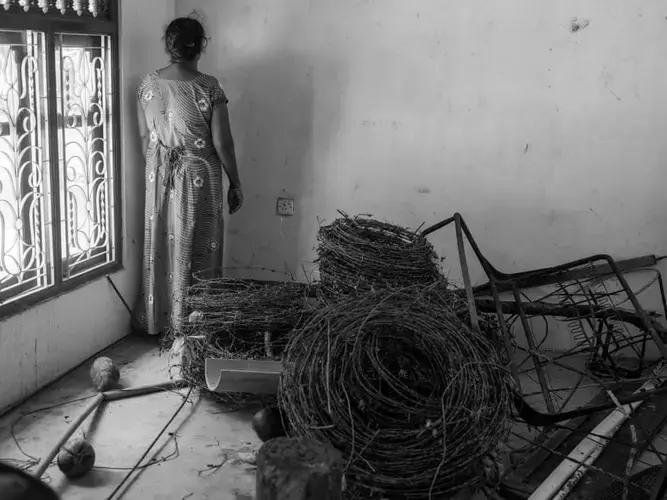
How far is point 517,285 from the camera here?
13.9 feet

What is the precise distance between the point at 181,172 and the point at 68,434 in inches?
63.5

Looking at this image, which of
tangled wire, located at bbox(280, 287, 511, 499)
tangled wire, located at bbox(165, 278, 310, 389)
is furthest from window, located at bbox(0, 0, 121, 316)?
tangled wire, located at bbox(280, 287, 511, 499)

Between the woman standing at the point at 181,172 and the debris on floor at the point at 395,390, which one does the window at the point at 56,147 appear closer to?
the woman standing at the point at 181,172

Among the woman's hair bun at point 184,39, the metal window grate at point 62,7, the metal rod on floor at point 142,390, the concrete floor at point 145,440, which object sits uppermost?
the metal window grate at point 62,7

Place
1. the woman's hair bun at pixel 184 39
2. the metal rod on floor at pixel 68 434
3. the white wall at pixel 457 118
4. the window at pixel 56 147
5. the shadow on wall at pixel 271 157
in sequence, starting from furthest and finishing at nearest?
the shadow on wall at pixel 271 157 → the white wall at pixel 457 118 → the woman's hair bun at pixel 184 39 → the window at pixel 56 147 → the metal rod on floor at pixel 68 434

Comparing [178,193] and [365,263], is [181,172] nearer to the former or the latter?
[178,193]

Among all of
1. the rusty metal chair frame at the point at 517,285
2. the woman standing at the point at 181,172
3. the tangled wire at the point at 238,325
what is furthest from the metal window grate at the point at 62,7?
the rusty metal chair frame at the point at 517,285

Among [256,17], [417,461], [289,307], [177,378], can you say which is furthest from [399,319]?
[256,17]

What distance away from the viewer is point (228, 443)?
3.31 metres

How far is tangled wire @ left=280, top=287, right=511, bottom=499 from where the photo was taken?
266 cm

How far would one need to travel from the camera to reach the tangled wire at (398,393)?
2664mm

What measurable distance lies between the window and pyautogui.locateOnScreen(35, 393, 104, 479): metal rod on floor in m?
0.56

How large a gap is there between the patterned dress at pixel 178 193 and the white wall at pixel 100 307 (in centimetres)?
17

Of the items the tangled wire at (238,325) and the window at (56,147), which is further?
the tangled wire at (238,325)
